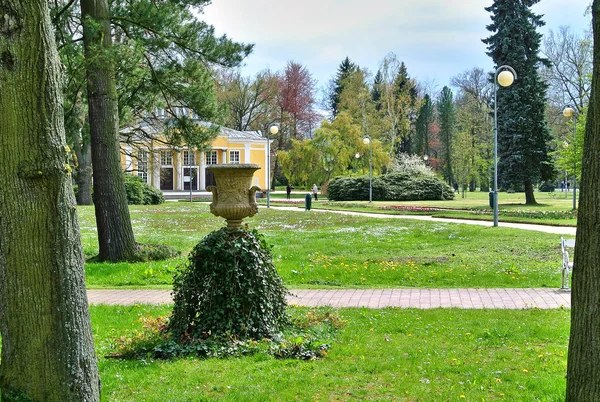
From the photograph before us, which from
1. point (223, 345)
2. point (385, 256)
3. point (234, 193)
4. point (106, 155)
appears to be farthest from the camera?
point (385, 256)

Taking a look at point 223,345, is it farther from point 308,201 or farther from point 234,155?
point 234,155

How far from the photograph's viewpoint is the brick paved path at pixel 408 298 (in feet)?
26.1

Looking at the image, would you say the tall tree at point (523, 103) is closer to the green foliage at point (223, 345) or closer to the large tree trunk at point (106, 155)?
the large tree trunk at point (106, 155)

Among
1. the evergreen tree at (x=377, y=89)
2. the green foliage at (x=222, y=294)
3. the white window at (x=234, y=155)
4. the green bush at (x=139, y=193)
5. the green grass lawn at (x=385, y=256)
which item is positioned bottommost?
the green grass lawn at (x=385, y=256)

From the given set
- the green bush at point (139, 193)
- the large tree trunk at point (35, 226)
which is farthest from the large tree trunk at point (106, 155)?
the green bush at point (139, 193)

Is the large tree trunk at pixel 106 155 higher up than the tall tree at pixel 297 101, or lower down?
lower down

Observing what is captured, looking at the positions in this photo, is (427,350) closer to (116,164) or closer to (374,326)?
(374,326)

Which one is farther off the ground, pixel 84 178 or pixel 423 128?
pixel 423 128

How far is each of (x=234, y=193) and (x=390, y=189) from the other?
4018cm

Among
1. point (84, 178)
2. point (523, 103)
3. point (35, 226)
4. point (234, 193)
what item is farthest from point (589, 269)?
point (84, 178)

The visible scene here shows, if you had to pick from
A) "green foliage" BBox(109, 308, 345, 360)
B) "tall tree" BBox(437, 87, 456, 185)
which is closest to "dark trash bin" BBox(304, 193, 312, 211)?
"green foliage" BBox(109, 308, 345, 360)

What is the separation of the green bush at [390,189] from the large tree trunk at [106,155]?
111 ft

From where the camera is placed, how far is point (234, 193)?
6.12 m

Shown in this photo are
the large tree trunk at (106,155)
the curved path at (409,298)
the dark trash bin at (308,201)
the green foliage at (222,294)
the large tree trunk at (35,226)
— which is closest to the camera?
the large tree trunk at (35,226)
